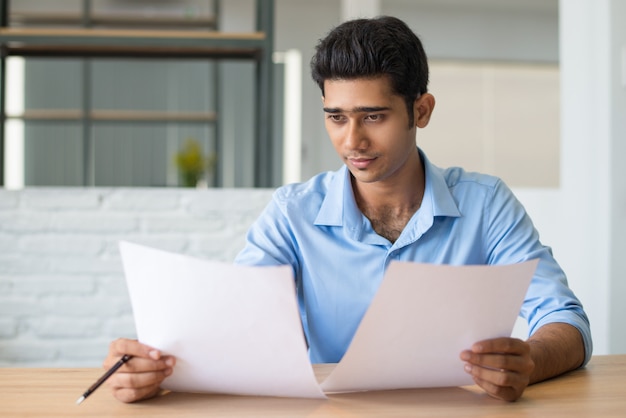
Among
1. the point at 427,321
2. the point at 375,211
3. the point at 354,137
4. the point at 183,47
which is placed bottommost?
the point at 427,321

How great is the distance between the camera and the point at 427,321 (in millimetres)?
892

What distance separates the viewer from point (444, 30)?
5.75 metres

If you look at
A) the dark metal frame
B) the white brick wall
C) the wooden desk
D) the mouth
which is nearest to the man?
the mouth

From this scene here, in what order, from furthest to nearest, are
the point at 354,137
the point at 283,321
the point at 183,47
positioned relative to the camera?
the point at 183,47 < the point at 354,137 < the point at 283,321

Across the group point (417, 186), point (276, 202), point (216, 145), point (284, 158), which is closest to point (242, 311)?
point (276, 202)

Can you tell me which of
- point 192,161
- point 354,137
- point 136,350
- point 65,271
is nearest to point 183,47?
point 65,271

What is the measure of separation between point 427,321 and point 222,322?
242 millimetres

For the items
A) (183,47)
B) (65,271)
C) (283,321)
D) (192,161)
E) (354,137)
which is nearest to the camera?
(283,321)

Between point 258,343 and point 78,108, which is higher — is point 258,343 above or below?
below

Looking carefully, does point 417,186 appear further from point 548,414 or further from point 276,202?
point 548,414

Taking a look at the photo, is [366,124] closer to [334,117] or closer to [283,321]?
[334,117]

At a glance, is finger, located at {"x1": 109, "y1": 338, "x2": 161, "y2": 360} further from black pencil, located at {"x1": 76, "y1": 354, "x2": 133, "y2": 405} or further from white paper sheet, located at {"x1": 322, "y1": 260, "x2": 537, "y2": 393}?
white paper sheet, located at {"x1": 322, "y1": 260, "x2": 537, "y2": 393}

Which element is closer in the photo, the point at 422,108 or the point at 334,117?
the point at 334,117

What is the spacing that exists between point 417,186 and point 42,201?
51.9 inches
